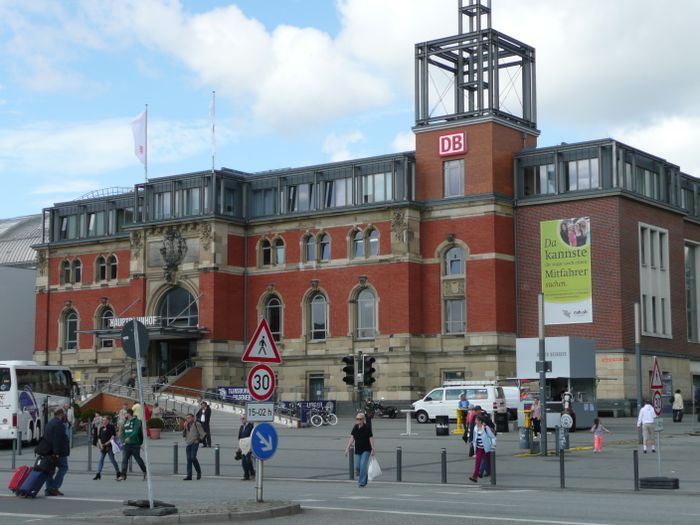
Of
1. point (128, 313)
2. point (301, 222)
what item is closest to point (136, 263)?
point (128, 313)

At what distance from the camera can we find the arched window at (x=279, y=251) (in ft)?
236

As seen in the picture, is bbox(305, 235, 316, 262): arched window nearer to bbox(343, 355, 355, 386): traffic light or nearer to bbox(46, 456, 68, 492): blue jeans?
bbox(343, 355, 355, 386): traffic light

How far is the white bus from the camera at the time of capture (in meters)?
41.5

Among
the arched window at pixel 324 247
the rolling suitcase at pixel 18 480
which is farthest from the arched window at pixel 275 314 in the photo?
the rolling suitcase at pixel 18 480

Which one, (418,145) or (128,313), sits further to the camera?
(128,313)

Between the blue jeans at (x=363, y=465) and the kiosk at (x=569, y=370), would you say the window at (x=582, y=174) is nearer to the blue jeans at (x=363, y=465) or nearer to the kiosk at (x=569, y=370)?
the kiosk at (x=569, y=370)

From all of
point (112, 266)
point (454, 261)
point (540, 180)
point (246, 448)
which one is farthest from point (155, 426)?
point (112, 266)

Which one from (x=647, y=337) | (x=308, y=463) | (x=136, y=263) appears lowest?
(x=308, y=463)

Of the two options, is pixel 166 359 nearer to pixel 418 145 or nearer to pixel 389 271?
pixel 389 271

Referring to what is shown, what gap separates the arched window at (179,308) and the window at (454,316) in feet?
52.3

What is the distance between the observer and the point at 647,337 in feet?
212

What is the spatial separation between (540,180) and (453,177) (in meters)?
4.91

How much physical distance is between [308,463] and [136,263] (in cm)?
4240

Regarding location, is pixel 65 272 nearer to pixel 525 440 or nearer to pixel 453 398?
pixel 453 398
